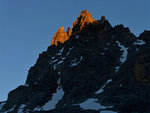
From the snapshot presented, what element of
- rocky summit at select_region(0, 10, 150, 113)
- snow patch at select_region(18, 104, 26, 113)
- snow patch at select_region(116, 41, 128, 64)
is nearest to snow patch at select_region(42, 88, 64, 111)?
rocky summit at select_region(0, 10, 150, 113)

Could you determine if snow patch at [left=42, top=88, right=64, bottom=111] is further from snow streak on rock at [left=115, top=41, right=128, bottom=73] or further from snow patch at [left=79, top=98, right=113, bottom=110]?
snow streak on rock at [left=115, top=41, right=128, bottom=73]

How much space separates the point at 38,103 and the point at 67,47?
41924 millimetres

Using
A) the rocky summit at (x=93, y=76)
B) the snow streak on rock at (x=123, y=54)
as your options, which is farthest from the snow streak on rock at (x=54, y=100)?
the snow streak on rock at (x=123, y=54)

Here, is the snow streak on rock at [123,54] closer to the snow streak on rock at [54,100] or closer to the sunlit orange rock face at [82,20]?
the snow streak on rock at [54,100]

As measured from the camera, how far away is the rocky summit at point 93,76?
179 feet

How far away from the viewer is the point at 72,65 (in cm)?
9338

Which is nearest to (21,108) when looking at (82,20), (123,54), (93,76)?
(93,76)

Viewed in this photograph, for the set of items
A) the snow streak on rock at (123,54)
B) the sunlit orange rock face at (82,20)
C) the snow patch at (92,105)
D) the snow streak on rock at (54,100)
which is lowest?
the snow patch at (92,105)

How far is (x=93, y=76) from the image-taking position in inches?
3100

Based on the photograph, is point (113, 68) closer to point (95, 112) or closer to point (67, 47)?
point (95, 112)

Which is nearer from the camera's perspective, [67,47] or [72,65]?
[72,65]

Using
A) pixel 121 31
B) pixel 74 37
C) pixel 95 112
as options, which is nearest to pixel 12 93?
pixel 74 37

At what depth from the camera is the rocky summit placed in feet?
179

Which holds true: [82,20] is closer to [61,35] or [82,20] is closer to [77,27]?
[77,27]
